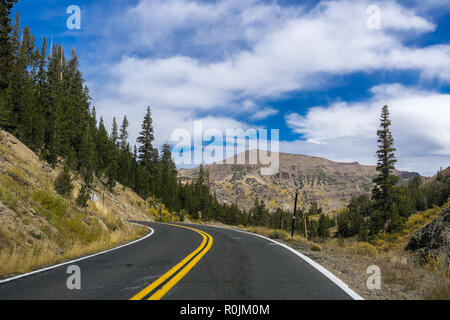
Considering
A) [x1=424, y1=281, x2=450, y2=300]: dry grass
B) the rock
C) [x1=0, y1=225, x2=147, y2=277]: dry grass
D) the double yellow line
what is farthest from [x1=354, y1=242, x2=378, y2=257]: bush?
[x1=0, y1=225, x2=147, y2=277]: dry grass

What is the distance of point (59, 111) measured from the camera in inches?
1716

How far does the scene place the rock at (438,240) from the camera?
37.3 feet

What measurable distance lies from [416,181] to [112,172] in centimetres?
12848

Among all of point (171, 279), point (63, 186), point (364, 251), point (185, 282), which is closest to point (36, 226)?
point (63, 186)

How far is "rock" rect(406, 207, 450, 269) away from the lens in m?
11.4

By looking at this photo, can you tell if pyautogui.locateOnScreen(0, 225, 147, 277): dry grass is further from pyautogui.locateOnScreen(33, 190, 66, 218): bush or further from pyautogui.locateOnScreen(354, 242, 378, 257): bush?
pyautogui.locateOnScreen(354, 242, 378, 257): bush

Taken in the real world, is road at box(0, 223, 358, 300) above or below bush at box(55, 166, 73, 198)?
below

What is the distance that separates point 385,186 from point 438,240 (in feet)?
83.8

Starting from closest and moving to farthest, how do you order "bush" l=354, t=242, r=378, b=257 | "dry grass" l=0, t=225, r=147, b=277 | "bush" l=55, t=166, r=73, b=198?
1. "dry grass" l=0, t=225, r=147, b=277
2. "bush" l=354, t=242, r=378, b=257
3. "bush" l=55, t=166, r=73, b=198

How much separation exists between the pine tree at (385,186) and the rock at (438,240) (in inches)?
842

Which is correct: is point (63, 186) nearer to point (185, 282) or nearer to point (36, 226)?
point (36, 226)

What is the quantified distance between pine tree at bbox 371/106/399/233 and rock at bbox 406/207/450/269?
21390mm

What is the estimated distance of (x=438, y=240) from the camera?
40.8ft
